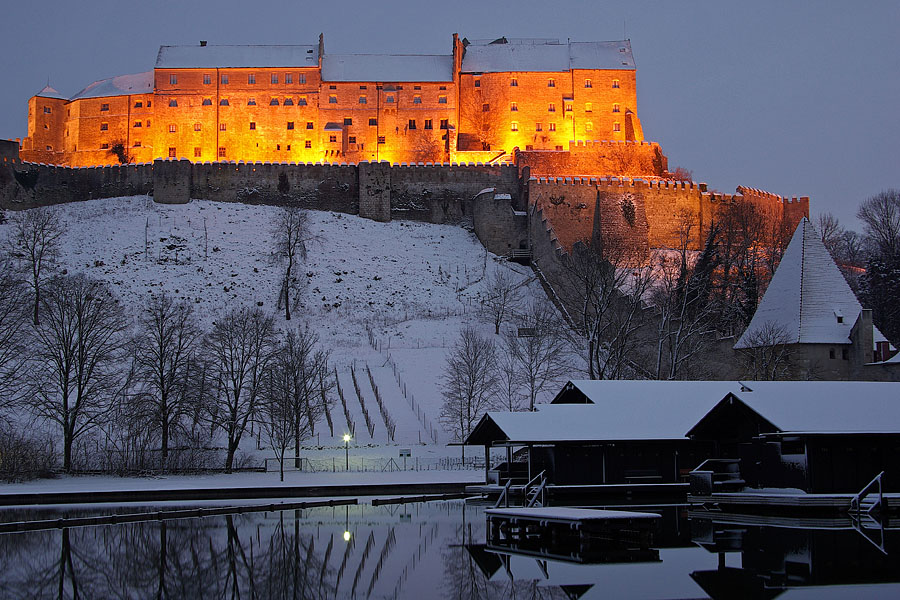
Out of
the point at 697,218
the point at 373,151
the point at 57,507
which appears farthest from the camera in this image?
the point at 373,151

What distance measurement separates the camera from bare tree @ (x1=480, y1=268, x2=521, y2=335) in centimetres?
5680

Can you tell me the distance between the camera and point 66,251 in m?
64.5

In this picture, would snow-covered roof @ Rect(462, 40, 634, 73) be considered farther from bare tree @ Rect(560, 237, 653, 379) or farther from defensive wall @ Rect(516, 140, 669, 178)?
bare tree @ Rect(560, 237, 653, 379)

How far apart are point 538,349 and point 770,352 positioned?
9.89 metres

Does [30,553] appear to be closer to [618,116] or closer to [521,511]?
[521,511]

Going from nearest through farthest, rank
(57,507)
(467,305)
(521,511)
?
1. (521,511)
2. (57,507)
3. (467,305)

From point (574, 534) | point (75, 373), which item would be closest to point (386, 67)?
point (75, 373)

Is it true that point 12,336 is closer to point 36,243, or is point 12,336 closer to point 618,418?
point 36,243

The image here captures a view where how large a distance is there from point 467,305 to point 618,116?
1595 inches

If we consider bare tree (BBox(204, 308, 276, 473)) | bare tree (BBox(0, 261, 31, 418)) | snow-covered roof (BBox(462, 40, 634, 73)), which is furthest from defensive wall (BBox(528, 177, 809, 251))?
bare tree (BBox(0, 261, 31, 418))

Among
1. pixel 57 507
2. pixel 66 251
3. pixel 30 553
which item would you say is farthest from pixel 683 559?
pixel 66 251

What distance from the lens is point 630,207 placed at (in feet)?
233

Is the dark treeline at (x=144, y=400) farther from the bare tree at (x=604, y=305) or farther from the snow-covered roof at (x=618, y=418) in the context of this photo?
the snow-covered roof at (x=618, y=418)

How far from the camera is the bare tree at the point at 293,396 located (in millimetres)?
39844
